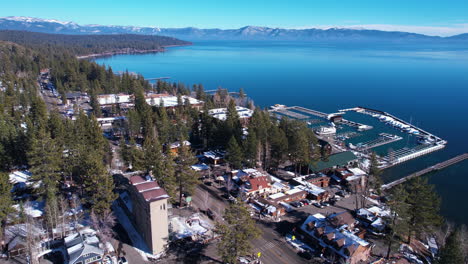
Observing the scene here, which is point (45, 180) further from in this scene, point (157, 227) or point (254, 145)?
point (254, 145)

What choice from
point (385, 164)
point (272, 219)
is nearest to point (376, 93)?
point (385, 164)

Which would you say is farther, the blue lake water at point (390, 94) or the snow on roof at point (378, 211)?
the blue lake water at point (390, 94)

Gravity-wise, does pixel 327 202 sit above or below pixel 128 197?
below

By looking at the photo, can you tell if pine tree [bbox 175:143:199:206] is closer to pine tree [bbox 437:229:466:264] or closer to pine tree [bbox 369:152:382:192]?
pine tree [bbox 369:152:382:192]

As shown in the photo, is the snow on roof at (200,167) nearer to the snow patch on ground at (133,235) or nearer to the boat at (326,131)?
the snow patch on ground at (133,235)

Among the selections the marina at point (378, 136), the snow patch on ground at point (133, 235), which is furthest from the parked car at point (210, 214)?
the marina at point (378, 136)

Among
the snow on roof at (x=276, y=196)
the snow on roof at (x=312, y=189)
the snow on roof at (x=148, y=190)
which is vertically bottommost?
the snow on roof at (x=312, y=189)

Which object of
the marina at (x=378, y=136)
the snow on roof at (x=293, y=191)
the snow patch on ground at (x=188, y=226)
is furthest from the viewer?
the marina at (x=378, y=136)
